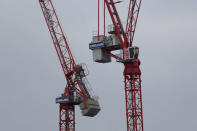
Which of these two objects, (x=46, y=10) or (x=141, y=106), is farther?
(x=46, y=10)

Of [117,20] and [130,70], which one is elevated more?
[117,20]

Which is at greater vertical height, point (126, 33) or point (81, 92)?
point (126, 33)

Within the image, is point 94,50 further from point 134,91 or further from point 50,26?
point 50,26

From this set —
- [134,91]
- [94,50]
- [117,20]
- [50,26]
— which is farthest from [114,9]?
[50,26]

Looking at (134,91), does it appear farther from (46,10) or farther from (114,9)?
(46,10)

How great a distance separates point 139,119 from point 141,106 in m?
2.71

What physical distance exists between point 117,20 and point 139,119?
21919mm

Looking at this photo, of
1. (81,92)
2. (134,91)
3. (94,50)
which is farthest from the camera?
(81,92)

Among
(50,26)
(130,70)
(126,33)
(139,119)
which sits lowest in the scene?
(139,119)

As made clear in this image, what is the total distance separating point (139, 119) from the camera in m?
94.4

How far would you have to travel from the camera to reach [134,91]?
308ft

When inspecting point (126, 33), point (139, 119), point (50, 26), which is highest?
point (50, 26)

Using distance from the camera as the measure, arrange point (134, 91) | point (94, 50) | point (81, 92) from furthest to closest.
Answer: point (81, 92)
point (94, 50)
point (134, 91)

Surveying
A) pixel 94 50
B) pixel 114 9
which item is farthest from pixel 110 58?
pixel 114 9
